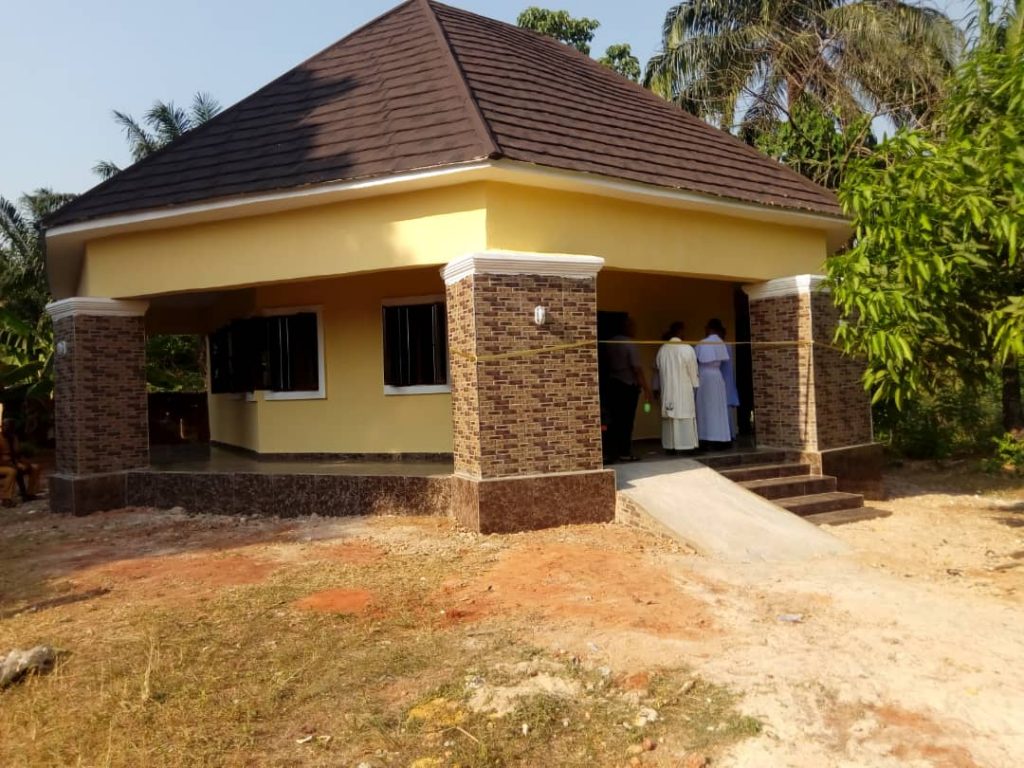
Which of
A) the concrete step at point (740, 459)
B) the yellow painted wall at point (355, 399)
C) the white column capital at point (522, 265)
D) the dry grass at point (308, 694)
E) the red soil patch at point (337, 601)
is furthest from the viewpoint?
the yellow painted wall at point (355, 399)

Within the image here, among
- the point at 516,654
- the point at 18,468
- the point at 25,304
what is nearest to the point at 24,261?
the point at 25,304

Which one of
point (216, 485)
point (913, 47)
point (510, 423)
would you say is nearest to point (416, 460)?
point (216, 485)

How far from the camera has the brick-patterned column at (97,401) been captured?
33.9ft

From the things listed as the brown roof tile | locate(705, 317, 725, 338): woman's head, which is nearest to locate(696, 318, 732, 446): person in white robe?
locate(705, 317, 725, 338): woman's head

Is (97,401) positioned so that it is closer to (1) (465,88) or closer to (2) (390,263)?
(2) (390,263)

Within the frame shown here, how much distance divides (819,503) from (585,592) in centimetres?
435

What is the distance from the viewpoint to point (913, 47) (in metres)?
16.9

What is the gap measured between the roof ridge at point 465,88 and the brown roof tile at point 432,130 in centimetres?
2

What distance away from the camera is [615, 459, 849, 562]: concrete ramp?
7301 mm

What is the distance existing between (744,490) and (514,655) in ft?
15.3

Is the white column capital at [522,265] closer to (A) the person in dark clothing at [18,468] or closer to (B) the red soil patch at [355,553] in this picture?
(B) the red soil patch at [355,553]

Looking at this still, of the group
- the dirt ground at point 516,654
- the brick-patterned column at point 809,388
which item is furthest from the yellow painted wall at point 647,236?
the dirt ground at point 516,654

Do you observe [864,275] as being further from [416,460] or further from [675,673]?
[416,460]

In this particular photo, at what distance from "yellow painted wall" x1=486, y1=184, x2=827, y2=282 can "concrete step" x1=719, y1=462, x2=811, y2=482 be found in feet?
7.98
